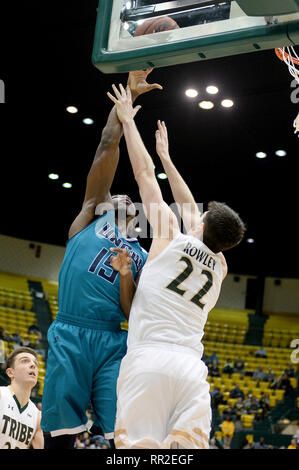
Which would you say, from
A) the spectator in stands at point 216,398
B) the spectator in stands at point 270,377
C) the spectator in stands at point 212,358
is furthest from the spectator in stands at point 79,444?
the spectator in stands at point 270,377

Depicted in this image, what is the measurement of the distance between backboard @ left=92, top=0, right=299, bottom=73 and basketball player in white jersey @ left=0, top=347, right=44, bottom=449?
2879 millimetres

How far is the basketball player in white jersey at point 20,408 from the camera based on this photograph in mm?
5484

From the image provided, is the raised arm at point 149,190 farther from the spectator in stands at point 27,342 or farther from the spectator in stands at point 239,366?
the spectator in stands at point 239,366

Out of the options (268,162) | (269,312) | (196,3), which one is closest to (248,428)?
(268,162)

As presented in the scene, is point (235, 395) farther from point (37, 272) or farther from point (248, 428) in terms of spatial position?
point (37, 272)

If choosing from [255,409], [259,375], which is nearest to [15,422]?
[255,409]

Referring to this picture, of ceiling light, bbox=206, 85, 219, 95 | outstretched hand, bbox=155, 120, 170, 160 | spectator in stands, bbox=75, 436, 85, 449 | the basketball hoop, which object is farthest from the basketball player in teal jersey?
spectator in stands, bbox=75, 436, 85, 449

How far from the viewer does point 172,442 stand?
310cm

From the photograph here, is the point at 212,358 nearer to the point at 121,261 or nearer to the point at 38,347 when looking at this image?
the point at 38,347

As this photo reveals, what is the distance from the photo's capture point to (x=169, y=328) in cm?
340

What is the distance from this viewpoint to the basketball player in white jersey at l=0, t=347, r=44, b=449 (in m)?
5.48

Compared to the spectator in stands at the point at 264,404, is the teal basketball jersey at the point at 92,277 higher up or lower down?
higher up

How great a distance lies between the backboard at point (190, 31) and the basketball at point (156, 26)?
0.08 ft

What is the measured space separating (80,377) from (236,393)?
46.5ft
